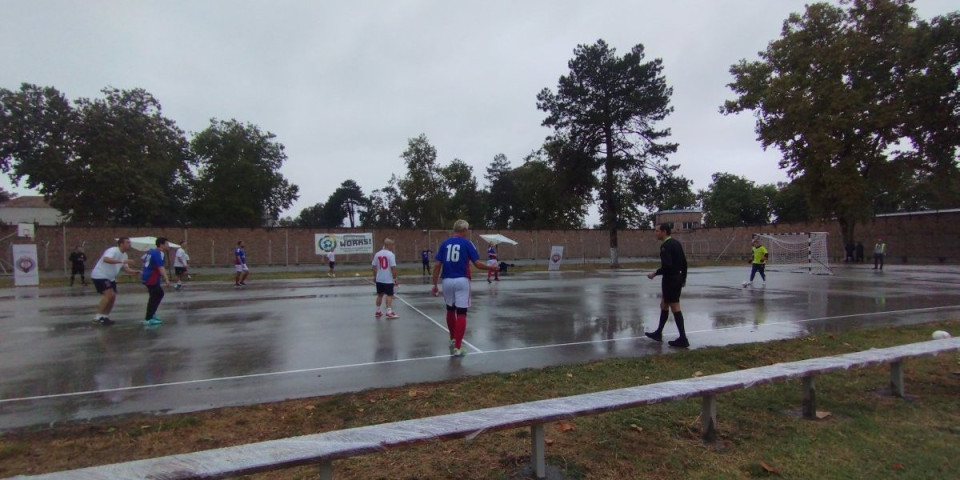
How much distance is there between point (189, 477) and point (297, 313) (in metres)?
9.71

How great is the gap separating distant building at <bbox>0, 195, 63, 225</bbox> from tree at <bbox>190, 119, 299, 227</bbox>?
3253cm

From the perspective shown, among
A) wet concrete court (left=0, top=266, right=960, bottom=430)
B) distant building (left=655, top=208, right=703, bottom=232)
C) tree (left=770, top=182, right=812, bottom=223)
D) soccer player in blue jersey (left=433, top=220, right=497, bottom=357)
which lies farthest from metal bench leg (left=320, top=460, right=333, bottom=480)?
distant building (left=655, top=208, right=703, bottom=232)

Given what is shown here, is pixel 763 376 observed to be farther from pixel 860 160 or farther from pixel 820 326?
pixel 860 160

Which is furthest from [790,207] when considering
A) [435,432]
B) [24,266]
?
[435,432]

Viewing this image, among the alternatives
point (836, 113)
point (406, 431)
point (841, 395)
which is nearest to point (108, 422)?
point (406, 431)

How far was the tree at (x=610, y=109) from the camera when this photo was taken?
3441 cm

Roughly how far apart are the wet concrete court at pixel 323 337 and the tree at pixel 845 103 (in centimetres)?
1933

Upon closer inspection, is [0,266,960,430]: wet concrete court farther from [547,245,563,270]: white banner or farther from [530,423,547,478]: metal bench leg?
[547,245,563,270]: white banner

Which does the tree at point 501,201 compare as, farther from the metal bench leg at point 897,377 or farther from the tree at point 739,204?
the metal bench leg at point 897,377

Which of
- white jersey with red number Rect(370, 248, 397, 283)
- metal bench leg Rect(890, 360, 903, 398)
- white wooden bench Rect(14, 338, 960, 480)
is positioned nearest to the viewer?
white wooden bench Rect(14, 338, 960, 480)

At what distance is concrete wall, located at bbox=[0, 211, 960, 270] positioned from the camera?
33.0 metres

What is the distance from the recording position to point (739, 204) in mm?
83188

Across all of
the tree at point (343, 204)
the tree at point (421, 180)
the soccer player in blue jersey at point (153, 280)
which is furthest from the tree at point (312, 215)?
the soccer player in blue jersey at point (153, 280)

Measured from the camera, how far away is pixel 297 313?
11.9m
